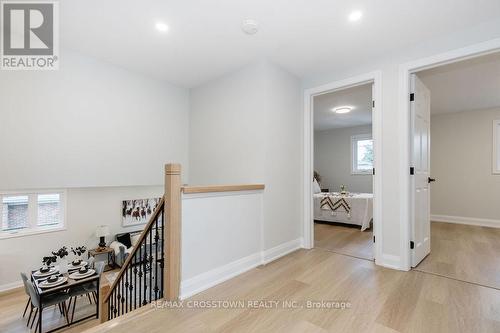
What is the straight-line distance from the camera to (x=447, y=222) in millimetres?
5367

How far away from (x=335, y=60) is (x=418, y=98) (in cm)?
107

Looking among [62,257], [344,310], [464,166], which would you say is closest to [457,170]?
[464,166]

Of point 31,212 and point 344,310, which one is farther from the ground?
point 31,212

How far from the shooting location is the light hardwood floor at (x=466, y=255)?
2498 mm

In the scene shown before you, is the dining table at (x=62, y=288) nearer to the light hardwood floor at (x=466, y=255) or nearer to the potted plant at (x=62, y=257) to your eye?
the potted plant at (x=62, y=257)

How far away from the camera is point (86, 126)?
3105 mm

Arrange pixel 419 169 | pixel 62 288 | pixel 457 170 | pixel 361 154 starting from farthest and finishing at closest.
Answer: pixel 361 154 → pixel 457 170 → pixel 62 288 → pixel 419 169

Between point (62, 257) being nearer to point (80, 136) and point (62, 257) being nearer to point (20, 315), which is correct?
point (20, 315)

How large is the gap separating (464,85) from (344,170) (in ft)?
13.7

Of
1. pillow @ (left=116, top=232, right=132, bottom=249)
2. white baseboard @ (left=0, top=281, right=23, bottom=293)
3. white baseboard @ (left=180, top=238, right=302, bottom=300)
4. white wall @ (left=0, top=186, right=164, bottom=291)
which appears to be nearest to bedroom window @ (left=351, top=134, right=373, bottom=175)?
white baseboard @ (left=180, top=238, right=302, bottom=300)

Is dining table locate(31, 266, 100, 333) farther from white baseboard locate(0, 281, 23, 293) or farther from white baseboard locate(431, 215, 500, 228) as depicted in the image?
white baseboard locate(431, 215, 500, 228)

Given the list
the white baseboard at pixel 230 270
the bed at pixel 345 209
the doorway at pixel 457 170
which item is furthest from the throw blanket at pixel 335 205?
the white baseboard at pixel 230 270

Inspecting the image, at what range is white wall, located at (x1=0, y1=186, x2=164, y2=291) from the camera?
3639mm

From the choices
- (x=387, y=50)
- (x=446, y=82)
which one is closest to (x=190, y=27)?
(x=387, y=50)
